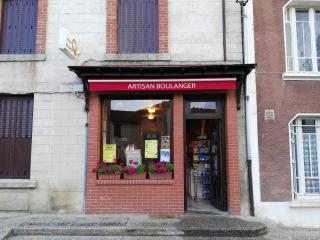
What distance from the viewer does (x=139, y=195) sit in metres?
8.19

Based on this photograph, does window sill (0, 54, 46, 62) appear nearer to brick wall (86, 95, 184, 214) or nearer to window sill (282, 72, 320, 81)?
brick wall (86, 95, 184, 214)

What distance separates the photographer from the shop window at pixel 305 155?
8359 mm

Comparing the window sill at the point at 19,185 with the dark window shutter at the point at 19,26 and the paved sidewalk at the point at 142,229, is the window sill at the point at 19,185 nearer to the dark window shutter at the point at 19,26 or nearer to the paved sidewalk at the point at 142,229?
the paved sidewalk at the point at 142,229

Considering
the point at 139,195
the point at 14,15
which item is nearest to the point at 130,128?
the point at 139,195

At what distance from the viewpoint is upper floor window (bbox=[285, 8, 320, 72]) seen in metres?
8.73

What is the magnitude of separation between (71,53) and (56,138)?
2.13 meters

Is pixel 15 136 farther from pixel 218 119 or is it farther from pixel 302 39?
pixel 302 39

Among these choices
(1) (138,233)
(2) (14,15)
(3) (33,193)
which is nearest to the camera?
(1) (138,233)

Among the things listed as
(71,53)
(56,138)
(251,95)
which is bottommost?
(56,138)

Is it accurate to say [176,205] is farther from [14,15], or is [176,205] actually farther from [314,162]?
[14,15]

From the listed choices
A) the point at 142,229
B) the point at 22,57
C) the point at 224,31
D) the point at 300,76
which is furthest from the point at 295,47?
the point at 22,57

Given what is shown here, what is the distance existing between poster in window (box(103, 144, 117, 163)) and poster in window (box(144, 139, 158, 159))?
0.78 metres

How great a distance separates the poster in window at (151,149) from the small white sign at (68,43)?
2803 mm

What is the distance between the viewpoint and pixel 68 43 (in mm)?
7816
